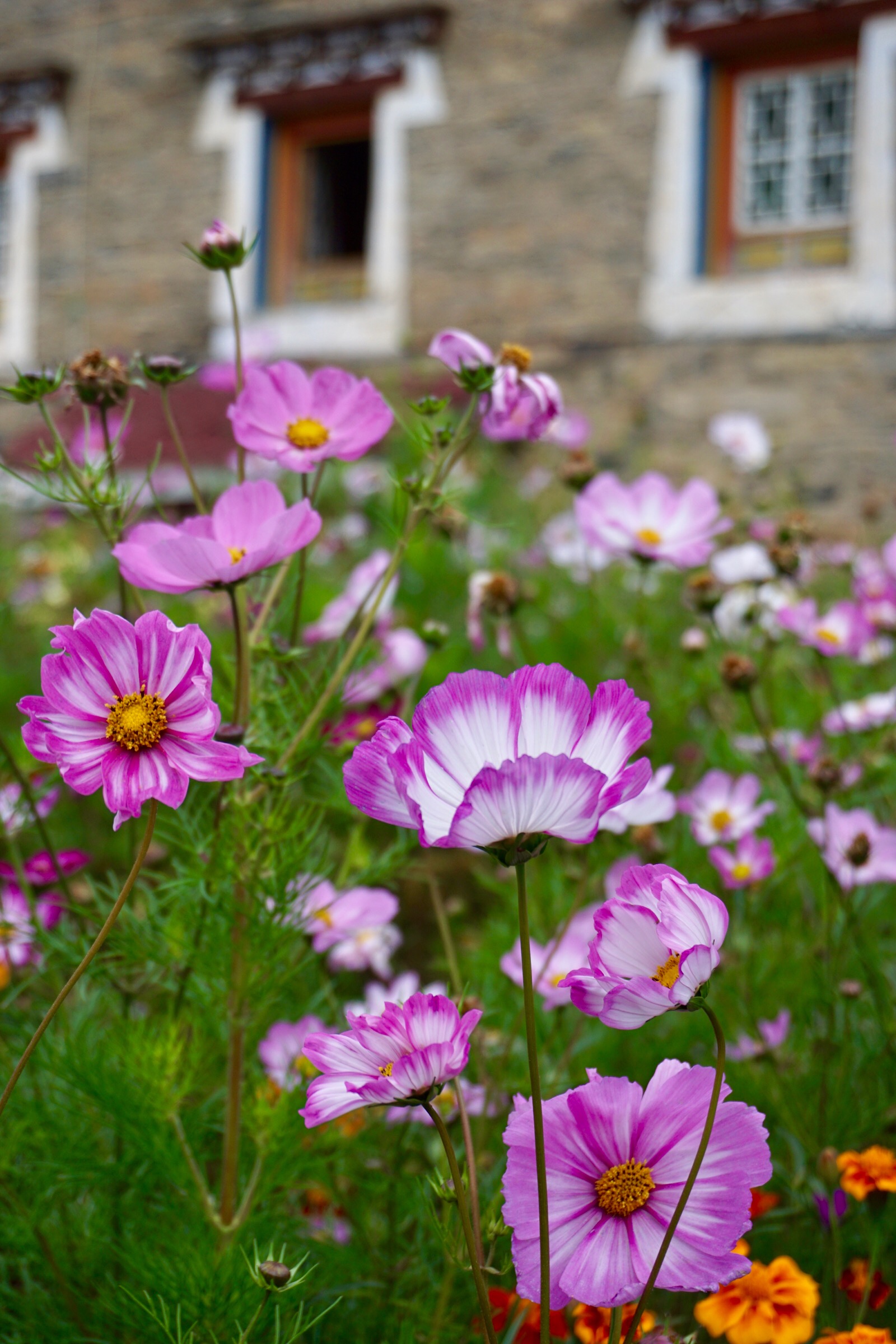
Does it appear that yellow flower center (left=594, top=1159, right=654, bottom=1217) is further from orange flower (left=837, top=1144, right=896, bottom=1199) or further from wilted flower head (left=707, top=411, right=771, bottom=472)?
wilted flower head (left=707, top=411, right=771, bottom=472)

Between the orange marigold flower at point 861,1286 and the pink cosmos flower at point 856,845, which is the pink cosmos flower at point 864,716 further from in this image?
the orange marigold flower at point 861,1286

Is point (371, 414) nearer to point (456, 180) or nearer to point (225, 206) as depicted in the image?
point (456, 180)

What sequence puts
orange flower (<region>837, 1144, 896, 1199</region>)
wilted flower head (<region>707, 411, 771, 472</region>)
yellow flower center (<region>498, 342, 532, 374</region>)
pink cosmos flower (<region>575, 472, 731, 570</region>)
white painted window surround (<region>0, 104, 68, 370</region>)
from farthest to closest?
white painted window surround (<region>0, 104, 68, 370</region>)
wilted flower head (<region>707, 411, 771, 472</region>)
pink cosmos flower (<region>575, 472, 731, 570</region>)
yellow flower center (<region>498, 342, 532, 374</region>)
orange flower (<region>837, 1144, 896, 1199</region>)

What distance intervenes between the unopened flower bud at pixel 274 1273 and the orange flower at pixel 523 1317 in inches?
10.4

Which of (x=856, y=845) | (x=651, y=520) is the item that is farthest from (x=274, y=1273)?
(x=651, y=520)

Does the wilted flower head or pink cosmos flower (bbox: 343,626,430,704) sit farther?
the wilted flower head

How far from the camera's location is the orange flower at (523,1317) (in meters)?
0.85

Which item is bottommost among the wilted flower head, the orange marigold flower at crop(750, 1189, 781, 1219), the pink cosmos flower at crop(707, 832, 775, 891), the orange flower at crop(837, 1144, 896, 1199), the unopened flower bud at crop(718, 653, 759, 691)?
the orange marigold flower at crop(750, 1189, 781, 1219)

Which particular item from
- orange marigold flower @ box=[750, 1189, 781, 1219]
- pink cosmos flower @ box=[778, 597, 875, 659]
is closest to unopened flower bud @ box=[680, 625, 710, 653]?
pink cosmos flower @ box=[778, 597, 875, 659]

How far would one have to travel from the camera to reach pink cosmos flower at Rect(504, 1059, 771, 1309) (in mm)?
591

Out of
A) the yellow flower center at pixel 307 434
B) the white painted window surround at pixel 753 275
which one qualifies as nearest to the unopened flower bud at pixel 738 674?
the yellow flower center at pixel 307 434

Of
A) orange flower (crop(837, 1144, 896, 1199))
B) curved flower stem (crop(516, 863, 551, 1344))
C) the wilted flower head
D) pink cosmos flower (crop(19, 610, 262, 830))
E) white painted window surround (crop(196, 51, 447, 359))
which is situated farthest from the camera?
white painted window surround (crop(196, 51, 447, 359))

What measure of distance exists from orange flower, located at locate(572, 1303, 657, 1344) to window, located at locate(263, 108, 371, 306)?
6086 mm

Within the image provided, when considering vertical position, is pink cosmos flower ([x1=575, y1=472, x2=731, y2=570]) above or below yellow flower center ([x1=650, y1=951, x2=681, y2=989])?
above
